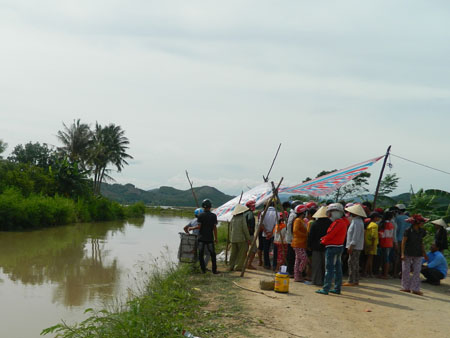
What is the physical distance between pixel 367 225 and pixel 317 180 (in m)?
2.79

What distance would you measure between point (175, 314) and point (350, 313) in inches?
95.2

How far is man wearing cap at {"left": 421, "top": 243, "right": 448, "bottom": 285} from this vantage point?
28.0ft

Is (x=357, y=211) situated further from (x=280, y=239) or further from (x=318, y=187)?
(x=318, y=187)

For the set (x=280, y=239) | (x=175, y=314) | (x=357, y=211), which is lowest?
(x=175, y=314)

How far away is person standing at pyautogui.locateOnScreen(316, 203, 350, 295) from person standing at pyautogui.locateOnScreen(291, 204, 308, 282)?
94 centimetres

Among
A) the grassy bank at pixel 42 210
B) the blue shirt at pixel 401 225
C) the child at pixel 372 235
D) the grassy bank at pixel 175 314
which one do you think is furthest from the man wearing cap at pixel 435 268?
the grassy bank at pixel 42 210

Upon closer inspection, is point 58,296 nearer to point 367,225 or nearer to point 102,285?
point 102,285

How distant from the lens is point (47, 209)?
2555cm

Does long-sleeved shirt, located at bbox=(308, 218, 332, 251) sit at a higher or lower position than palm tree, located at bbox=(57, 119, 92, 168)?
lower

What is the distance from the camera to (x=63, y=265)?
13508 millimetres

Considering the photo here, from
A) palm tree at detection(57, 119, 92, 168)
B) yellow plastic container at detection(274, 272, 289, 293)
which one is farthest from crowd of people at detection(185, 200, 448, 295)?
palm tree at detection(57, 119, 92, 168)

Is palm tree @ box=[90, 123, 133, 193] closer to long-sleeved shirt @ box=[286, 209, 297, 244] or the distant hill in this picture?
long-sleeved shirt @ box=[286, 209, 297, 244]

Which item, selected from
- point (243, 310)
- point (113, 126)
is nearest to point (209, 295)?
point (243, 310)

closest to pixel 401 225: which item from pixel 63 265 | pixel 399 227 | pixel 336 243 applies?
pixel 399 227
